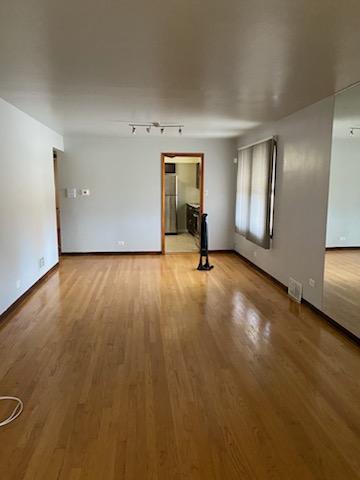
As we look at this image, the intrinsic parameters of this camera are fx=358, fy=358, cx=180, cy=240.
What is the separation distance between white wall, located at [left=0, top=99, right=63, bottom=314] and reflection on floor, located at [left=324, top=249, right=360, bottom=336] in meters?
3.56

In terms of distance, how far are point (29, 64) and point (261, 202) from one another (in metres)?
3.88

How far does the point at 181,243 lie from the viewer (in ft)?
29.8

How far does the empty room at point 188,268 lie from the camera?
200 centimetres

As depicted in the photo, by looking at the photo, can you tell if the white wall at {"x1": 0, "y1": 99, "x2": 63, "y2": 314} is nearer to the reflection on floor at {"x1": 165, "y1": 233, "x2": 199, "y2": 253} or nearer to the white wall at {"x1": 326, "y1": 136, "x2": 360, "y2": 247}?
the reflection on floor at {"x1": 165, "y1": 233, "x2": 199, "y2": 253}

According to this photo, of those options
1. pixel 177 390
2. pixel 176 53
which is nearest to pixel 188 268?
pixel 177 390

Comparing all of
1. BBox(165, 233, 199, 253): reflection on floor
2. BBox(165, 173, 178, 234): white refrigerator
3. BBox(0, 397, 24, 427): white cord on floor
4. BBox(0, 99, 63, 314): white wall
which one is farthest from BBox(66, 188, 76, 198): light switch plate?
BBox(0, 397, 24, 427): white cord on floor

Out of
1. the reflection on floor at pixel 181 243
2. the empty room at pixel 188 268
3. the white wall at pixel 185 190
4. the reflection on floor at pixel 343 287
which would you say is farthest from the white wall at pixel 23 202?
the white wall at pixel 185 190

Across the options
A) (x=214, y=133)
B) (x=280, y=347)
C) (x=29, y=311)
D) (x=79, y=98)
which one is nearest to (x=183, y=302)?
(x=280, y=347)

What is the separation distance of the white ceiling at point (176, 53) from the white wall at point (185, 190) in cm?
645

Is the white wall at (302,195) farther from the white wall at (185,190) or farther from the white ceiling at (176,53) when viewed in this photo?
the white wall at (185,190)

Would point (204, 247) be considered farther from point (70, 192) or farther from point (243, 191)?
point (70, 192)

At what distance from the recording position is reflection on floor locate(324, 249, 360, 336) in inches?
142

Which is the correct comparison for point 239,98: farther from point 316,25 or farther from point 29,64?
point 29,64

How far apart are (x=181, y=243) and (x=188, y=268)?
104 inches
